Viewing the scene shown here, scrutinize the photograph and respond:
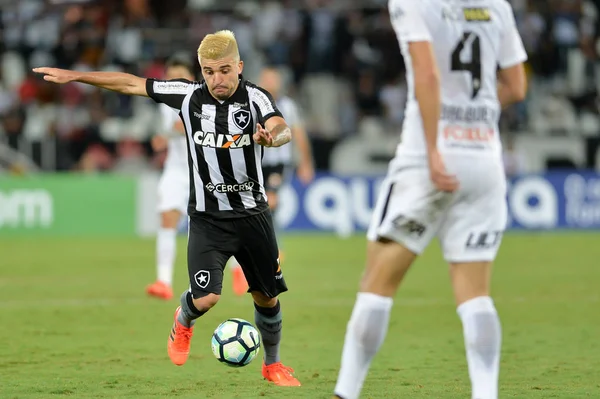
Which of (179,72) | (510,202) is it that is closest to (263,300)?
(179,72)

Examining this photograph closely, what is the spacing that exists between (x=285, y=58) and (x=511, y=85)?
62.4ft

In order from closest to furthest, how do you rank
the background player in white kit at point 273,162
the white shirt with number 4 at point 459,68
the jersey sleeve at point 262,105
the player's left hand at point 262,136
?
the white shirt with number 4 at point 459,68 → the player's left hand at point 262,136 → the jersey sleeve at point 262,105 → the background player in white kit at point 273,162

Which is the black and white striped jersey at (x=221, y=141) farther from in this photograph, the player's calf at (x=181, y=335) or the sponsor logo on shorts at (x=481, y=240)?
the sponsor logo on shorts at (x=481, y=240)

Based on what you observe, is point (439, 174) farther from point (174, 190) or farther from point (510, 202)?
point (510, 202)

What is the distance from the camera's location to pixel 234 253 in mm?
6910

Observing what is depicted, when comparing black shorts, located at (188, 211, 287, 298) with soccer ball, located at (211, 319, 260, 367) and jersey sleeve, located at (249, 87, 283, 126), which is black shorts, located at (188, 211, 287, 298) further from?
jersey sleeve, located at (249, 87, 283, 126)

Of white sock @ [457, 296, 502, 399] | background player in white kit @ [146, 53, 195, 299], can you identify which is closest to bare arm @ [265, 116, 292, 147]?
white sock @ [457, 296, 502, 399]

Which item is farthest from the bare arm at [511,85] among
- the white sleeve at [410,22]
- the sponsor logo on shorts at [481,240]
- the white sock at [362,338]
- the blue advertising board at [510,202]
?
the blue advertising board at [510,202]

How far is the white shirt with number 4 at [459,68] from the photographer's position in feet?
15.9

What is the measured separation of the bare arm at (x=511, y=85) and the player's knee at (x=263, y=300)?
2254mm

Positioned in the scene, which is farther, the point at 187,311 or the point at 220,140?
the point at 187,311

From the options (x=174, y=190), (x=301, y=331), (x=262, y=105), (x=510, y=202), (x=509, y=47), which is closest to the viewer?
(x=509, y=47)

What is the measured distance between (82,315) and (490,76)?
6198 mm

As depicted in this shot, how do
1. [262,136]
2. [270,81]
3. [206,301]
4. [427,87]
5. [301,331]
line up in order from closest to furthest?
[427,87]
[262,136]
[206,301]
[301,331]
[270,81]
